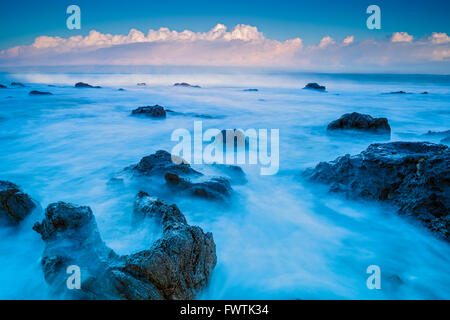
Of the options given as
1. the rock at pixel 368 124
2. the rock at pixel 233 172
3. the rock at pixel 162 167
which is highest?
the rock at pixel 368 124

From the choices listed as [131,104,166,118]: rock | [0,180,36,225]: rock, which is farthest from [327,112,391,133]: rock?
[0,180,36,225]: rock

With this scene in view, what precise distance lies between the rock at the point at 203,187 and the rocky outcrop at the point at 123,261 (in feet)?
4.36

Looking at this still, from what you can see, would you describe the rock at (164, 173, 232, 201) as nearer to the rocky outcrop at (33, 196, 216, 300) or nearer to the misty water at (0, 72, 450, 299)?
the misty water at (0, 72, 450, 299)

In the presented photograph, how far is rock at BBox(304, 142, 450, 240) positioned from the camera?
329 cm

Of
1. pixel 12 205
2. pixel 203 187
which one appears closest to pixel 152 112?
pixel 203 187

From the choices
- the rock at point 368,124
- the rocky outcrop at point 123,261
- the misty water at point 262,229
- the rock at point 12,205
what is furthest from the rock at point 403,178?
the rock at point 12,205

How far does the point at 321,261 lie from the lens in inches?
115

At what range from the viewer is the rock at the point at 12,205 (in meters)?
3.21

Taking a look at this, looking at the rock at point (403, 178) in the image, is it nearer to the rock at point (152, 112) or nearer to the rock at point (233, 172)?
the rock at point (233, 172)

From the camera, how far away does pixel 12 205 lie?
3.29 meters

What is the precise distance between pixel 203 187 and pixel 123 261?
6.81 feet

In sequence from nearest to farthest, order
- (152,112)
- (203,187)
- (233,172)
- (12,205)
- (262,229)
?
(12,205)
(262,229)
(203,187)
(233,172)
(152,112)

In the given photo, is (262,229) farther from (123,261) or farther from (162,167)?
(162,167)
